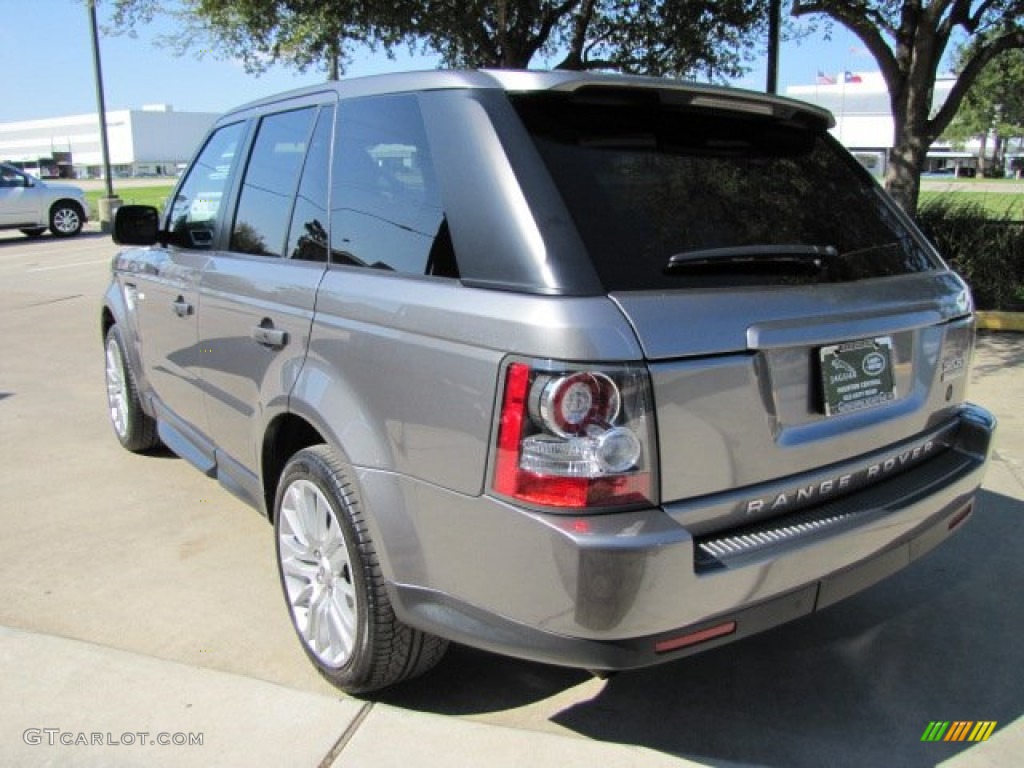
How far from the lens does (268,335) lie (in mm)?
3008

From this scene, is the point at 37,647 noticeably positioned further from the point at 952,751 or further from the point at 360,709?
the point at 952,751

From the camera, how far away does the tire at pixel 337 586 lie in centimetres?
256

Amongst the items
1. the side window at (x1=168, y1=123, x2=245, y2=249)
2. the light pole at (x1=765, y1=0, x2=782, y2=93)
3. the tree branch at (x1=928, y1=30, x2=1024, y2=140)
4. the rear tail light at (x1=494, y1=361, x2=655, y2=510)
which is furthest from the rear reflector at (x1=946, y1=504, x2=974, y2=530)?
the tree branch at (x1=928, y1=30, x2=1024, y2=140)

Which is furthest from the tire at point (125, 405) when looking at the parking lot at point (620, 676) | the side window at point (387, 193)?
the side window at point (387, 193)

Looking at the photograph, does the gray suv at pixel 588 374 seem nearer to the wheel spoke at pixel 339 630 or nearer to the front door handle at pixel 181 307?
the wheel spoke at pixel 339 630

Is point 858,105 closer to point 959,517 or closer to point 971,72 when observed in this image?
point 971,72

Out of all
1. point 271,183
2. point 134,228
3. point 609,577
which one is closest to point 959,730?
point 609,577

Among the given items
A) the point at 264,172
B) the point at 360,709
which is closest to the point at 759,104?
the point at 264,172

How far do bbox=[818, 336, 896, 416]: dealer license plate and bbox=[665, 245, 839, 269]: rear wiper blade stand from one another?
0.89 feet

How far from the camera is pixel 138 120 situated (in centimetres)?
10738

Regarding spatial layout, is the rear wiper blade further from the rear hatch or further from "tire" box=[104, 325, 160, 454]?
"tire" box=[104, 325, 160, 454]

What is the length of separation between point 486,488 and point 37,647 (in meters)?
2.01

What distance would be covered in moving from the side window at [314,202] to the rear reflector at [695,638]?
5.36ft

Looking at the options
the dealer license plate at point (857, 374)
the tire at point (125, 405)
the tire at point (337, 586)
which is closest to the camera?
the dealer license plate at point (857, 374)
